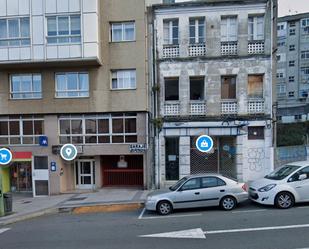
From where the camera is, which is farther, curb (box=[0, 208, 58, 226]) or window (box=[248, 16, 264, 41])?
window (box=[248, 16, 264, 41])

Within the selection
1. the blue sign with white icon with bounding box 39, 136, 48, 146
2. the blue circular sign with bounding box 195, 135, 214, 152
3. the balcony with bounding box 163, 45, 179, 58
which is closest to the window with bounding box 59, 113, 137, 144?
the blue sign with white icon with bounding box 39, 136, 48, 146

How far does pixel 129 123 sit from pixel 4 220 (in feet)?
25.3

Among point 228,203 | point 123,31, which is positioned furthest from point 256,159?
point 123,31

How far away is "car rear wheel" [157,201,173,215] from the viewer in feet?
30.1

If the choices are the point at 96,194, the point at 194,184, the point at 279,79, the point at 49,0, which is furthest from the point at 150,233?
the point at 279,79

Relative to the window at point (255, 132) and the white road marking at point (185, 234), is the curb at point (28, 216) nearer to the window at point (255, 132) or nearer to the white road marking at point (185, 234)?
the white road marking at point (185, 234)

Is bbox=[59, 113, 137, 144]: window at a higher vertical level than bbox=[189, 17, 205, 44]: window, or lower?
lower

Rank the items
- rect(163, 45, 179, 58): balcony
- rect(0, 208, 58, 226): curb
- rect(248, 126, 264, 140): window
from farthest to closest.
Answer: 1. rect(163, 45, 179, 58): balcony
2. rect(248, 126, 264, 140): window
3. rect(0, 208, 58, 226): curb

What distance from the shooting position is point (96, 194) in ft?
45.4

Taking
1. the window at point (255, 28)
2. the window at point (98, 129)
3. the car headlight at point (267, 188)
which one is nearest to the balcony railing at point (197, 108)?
the window at point (98, 129)

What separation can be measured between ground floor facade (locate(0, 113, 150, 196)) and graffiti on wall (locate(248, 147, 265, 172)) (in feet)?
19.6

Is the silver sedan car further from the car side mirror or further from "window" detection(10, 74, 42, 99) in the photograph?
"window" detection(10, 74, 42, 99)

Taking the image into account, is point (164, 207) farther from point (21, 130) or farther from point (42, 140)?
point (21, 130)

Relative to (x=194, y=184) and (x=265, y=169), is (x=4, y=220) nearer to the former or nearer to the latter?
(x=194, y=184)
